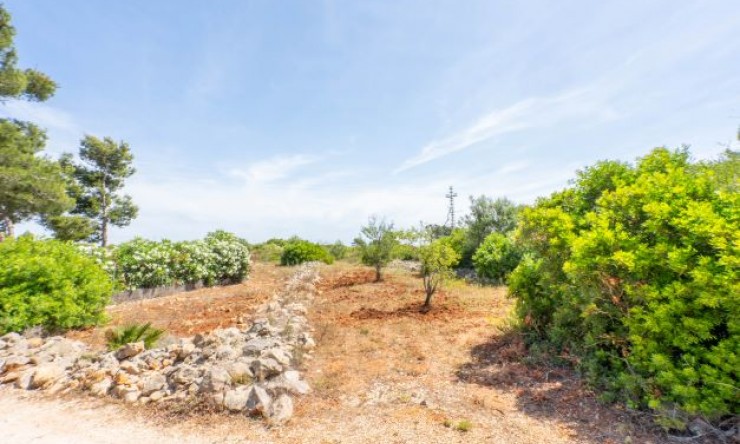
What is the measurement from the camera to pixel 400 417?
440 cm

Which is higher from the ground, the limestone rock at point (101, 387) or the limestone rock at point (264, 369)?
the limestone rock at point (264, 369)

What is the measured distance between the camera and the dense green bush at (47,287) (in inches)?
297

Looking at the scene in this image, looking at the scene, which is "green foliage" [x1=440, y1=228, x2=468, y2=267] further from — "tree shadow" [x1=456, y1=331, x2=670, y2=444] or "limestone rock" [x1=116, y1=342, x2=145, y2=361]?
"limestone rock" [x1=116, y1=342, x2=145, y2=361]

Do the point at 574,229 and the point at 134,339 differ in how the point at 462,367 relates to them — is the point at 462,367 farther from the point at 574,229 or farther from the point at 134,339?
the point at 134,339

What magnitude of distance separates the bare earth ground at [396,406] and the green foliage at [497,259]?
763 cm

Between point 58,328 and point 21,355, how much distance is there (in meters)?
2.12

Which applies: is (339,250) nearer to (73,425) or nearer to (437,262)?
(437,262)

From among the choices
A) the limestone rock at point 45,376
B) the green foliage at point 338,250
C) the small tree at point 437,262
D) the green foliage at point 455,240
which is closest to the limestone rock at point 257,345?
the limestone rock at point 45,376

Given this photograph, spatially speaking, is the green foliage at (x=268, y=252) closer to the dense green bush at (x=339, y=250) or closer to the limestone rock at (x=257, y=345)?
the dense green bush at (x=339, y=250)

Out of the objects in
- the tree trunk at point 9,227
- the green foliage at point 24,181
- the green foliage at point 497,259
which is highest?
the green foliage at point 24,181

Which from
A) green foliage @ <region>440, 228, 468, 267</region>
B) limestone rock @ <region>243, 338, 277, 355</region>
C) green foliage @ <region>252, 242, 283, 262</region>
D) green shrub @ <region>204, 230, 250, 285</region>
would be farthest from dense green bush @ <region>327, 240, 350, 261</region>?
limestone rock @ <region>243, 338, 277, 355</region>

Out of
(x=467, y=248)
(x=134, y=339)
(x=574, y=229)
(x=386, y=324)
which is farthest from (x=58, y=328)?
(x=467, y=248)

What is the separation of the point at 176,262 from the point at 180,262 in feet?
0.73

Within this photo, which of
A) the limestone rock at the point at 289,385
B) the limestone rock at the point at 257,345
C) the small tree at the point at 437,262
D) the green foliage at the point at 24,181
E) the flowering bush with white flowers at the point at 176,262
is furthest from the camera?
the green foliage at the point at 24,181
